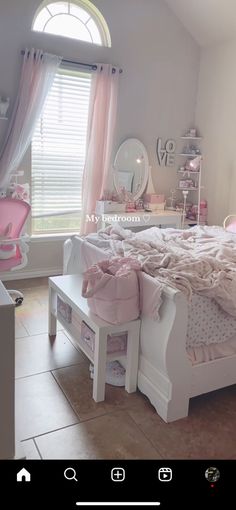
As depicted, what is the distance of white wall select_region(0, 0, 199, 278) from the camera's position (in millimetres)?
3381

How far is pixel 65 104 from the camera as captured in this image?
3791 mm

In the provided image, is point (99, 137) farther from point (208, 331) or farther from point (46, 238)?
point (208, 331)

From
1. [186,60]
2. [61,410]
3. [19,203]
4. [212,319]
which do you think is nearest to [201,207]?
[186,60]

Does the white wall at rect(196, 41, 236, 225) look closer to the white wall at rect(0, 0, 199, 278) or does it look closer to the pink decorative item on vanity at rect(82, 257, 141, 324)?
the white wall at rect(0, 0, 199, 278)

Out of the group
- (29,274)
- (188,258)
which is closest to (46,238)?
(29,274)
